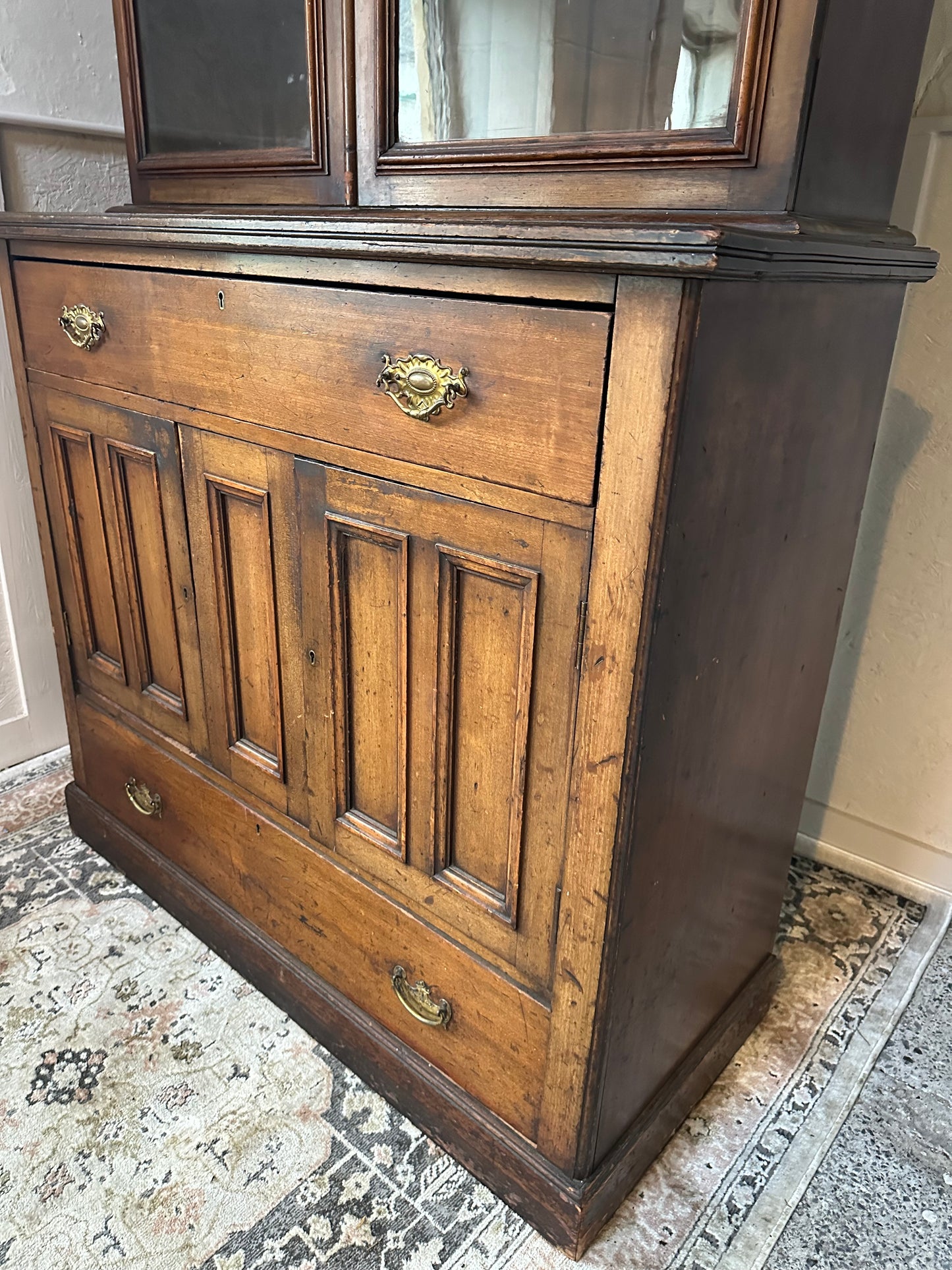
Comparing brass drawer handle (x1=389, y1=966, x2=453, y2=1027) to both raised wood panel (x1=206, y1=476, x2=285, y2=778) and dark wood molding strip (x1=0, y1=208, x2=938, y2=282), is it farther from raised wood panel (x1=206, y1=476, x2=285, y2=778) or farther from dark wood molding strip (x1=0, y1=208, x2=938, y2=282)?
dark wood molding strip (x1=0, y1=208, x2=938, y2=282)

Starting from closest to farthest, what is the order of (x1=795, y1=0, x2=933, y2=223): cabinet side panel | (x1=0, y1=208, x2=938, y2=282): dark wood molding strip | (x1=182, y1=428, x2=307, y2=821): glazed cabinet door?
(x1=0, y1=208, x2=938, y2=282): dark wood molding strip
(x1=795, y1=0, x2=933, y2=223): cabinet side panel
(x1=182, y1=428, x2=307, y2=821): glazed cabinet door

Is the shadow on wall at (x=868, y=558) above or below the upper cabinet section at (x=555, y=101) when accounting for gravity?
below

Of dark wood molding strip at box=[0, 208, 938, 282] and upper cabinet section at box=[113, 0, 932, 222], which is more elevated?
upper cabinet section at box=[113, 0, 932, 222]

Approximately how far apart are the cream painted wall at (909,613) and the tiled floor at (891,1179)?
1.20 feet

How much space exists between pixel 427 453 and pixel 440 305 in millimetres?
136

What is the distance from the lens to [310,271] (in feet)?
Result: 2.99

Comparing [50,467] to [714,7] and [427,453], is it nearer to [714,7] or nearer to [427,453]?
[427,453]

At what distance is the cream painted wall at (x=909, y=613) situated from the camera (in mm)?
1267

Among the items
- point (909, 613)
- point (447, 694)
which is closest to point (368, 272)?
point (447, 694)

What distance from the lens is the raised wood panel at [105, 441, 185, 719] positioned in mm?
1247

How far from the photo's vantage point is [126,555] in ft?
4.35

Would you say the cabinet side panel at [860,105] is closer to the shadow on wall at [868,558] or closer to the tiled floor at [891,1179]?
the shadow on wall at [868,558]

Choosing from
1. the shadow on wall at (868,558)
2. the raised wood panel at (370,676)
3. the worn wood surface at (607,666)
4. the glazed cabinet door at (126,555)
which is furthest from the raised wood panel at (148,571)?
the shadow on wall at (868,558)

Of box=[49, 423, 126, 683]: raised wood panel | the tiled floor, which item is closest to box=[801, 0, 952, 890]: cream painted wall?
the tiled floor
